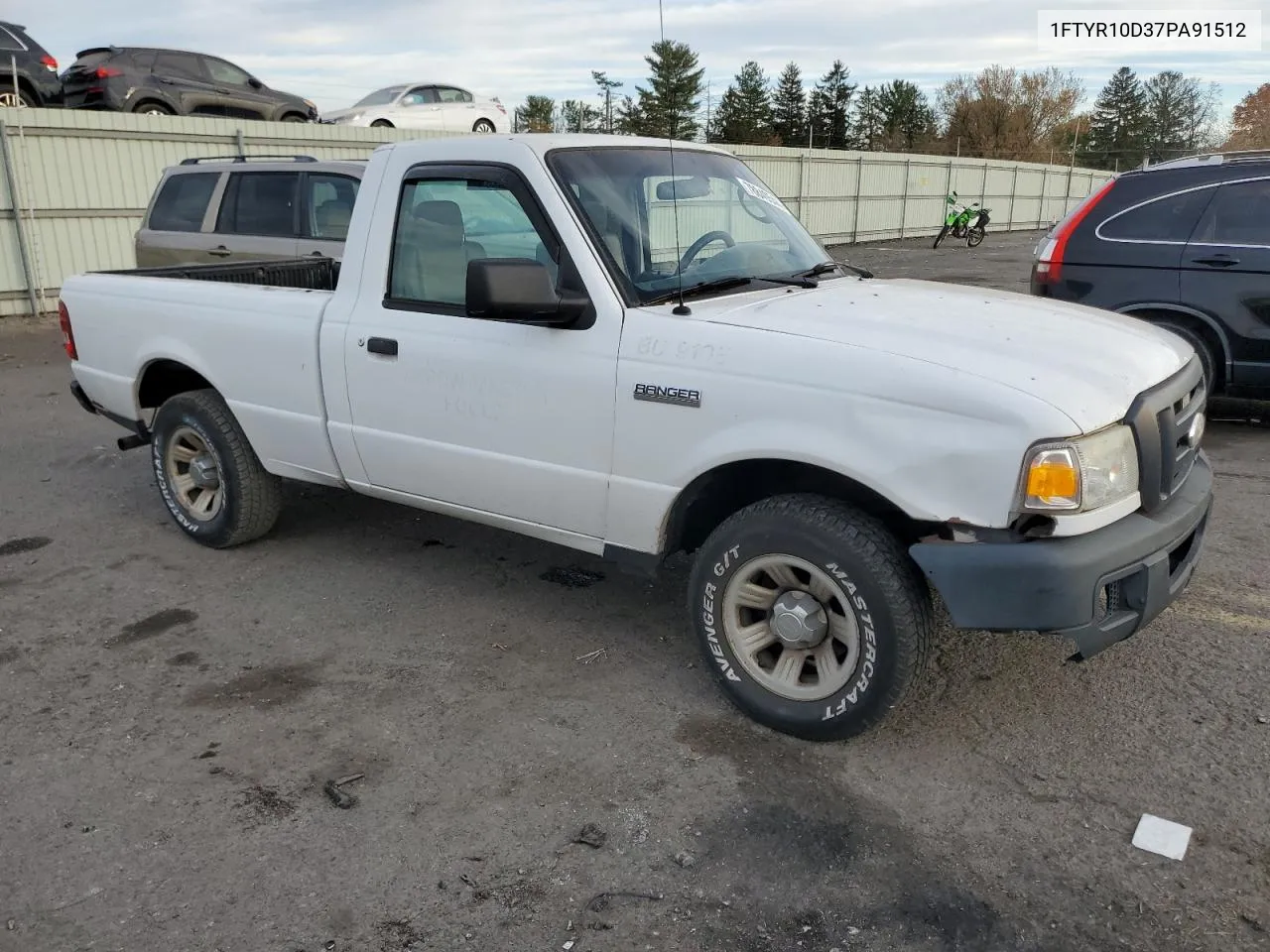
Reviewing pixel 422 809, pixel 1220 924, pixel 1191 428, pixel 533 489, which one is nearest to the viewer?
pixel 1220 924

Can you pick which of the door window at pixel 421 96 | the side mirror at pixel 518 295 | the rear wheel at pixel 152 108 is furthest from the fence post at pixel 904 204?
the side mirror at pixel 518 295

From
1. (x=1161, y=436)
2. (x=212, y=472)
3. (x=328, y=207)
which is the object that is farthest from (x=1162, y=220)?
(x=328, y=207)

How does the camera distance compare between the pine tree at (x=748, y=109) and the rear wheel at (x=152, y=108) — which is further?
the pine tree at (x=748, y=109)

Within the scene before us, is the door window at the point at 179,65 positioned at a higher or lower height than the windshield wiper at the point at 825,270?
higher

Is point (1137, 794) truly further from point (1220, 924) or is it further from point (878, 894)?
point (878, 894)

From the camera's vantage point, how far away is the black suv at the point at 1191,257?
6.84m

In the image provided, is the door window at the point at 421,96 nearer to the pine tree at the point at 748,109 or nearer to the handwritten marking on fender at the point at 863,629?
the handwritten marking on fender at the point at 863,629

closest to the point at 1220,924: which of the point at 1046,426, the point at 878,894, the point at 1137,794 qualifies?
the point at 1137,794

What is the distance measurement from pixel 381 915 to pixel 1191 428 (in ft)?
10.1

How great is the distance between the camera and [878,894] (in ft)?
8.91

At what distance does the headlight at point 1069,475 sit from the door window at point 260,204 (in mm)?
7541

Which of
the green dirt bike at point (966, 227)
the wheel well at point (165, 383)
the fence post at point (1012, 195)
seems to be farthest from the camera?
the fence post at point (1012, 195)

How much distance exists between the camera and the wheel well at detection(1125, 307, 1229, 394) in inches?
275

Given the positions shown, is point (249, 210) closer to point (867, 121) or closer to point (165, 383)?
point (165, 383)
